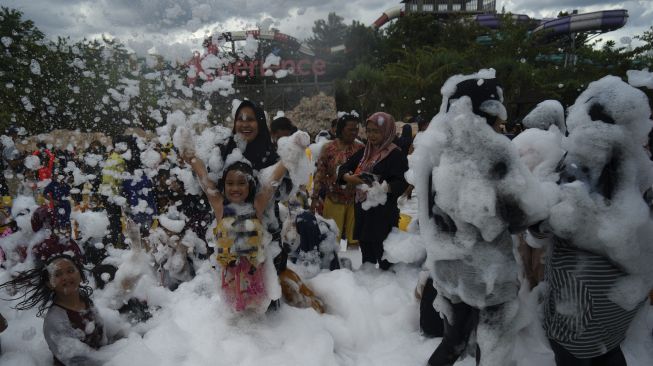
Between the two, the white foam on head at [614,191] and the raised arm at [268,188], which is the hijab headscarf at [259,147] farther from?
the white foam on head at [614,191]

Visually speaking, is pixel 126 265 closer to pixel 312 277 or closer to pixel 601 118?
pixel 312 277

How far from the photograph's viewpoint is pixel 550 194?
177 cm

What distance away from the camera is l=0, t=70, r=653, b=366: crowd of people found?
1.74 meters

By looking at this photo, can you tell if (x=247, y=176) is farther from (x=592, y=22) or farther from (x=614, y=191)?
(x=592, y=22)

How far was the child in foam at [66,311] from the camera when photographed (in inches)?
91.5

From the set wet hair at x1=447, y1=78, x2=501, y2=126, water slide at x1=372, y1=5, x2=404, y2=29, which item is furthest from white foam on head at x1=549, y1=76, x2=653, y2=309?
water slide at x1=372, y1=5, x2=404, y2=29

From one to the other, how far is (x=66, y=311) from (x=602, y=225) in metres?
2.79

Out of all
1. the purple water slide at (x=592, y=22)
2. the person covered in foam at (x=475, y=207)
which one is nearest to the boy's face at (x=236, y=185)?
the person covered in foam at (x=475, y=207)

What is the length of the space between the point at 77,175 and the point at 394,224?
539 centimetres

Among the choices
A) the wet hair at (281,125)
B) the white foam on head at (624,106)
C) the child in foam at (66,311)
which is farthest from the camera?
the wet hair at (281,125)

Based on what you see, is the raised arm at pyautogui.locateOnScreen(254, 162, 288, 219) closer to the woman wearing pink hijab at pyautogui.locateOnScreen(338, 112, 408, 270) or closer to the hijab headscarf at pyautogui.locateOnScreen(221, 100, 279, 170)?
the hijab headscarf at pyautogui.locateOnScreen(221, 100, 279, 170)

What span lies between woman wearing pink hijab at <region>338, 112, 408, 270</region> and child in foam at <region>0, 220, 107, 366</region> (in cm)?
225

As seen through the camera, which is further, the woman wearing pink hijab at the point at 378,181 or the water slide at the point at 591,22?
the water slide at the point at 591,22

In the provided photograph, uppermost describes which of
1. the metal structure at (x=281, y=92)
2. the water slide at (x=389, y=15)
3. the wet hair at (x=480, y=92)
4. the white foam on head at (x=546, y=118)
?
the water slide at (x=389, y=15)
